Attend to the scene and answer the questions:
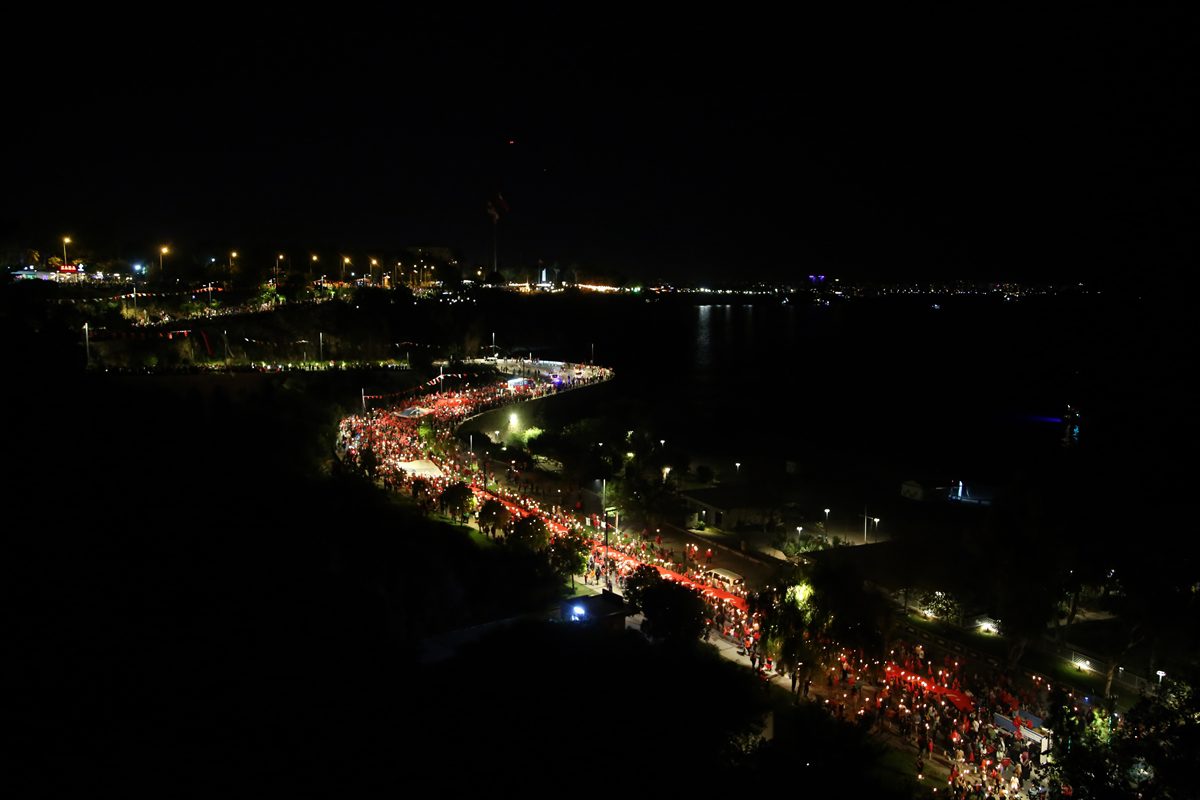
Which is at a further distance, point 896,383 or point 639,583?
point 896,383

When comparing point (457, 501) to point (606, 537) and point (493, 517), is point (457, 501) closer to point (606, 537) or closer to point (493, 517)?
point (493, 517)

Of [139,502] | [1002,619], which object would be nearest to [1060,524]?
[1002,619]

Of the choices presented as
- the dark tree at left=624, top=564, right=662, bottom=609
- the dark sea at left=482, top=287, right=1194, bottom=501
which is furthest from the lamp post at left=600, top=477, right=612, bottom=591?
the dark sea at left=482, top=287, right=1194, bottom=501

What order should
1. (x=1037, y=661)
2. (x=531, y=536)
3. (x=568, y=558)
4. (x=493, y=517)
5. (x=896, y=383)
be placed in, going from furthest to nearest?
1. (x=896, y=383)
2. (x=493, y=517)
3. (x=531, y=536)
4. (x=568, y=558)
5. (x=1037, y=661)

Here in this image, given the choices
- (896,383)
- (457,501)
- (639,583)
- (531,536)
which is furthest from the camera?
(896,383)

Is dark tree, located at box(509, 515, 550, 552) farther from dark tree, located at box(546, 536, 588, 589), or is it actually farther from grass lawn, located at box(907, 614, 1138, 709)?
grass lawn, located at box(907, 614, 1138, 709)

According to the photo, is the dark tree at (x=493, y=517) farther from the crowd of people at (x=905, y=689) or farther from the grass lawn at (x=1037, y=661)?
the grass lawn at (x=1037, y=661)

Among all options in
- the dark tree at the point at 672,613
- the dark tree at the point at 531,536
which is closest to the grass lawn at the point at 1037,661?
the dark tree at the point at 672,613

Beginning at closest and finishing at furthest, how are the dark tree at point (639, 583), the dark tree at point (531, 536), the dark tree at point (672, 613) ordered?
the dark tree at point (672, 613)
the dark tree at point (639, 583)
the dark tree at point (531, 536)

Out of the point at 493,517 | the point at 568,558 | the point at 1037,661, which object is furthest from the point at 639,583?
the point at 1037,661
